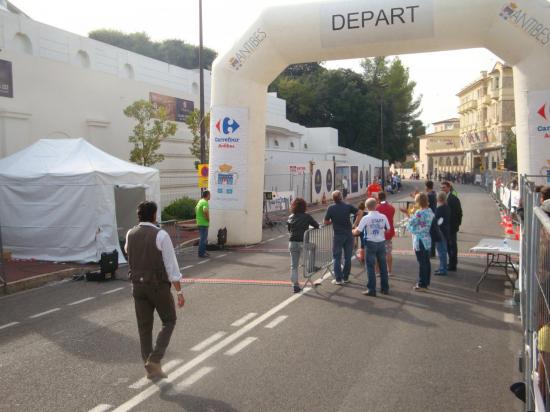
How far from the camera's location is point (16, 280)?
10883 mm

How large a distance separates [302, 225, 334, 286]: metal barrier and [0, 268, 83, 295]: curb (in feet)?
17.2

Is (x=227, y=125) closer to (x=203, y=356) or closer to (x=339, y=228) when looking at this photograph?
(x=339, y=228)

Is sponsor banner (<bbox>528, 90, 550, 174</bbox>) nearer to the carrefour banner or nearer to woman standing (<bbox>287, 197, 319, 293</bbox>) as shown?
woman standing (<bbox>287, 197, 319, 293</bbox>)

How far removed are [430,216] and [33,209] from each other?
9.52 meters

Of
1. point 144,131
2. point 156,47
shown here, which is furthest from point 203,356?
point 156,47

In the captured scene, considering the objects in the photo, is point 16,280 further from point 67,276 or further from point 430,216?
point 430,216

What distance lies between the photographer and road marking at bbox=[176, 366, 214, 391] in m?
5.51

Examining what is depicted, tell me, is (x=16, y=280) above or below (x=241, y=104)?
below

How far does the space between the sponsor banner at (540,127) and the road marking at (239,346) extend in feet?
26.9

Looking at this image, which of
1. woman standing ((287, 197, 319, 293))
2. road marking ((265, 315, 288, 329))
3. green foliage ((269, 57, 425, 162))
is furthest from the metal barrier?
green foliage ((269, 57, 425, 162))

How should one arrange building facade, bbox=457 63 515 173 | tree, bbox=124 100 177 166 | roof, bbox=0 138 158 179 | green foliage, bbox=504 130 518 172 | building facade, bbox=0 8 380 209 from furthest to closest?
building facade, bbox=457 63 515 173
green foliage, bbox=504 130 518 172
tree, bbox=124 100 177 166
building facade, bbox=0 8 380 209
roof, bbox=0 138 158 179

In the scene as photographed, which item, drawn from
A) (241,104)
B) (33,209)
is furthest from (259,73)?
(33,209)

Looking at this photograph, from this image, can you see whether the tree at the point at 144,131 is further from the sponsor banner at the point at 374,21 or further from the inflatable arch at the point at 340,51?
the sponsor banner at the point at 374,21

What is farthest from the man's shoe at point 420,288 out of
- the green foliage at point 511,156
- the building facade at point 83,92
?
the green foliage at point 511,156
